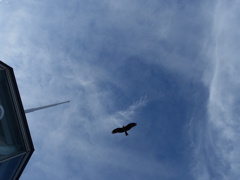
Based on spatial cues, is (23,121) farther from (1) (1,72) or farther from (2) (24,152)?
(1) (1,72)

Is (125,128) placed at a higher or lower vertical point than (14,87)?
lower

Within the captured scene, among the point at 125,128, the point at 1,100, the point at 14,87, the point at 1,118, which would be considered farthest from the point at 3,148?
the point at 125,128

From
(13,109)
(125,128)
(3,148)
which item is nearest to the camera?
(3,148)

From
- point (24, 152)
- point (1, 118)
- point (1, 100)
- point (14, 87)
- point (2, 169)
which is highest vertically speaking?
point (14, 87)

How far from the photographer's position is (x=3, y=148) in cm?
1980

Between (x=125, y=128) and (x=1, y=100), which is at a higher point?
(x=1, y=100)

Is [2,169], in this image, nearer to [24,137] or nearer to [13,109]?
[24,137]

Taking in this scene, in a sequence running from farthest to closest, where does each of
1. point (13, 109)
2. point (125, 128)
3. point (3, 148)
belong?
1. point (125, 128)
2. point (13, 109)
3. point (3, 148)

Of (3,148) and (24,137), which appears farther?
(24,137)

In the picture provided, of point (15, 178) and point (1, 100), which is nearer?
point (1, 100)

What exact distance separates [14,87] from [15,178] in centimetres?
932

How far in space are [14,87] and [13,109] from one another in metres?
2.21

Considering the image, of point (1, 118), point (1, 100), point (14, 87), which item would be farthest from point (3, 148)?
point (14, 87)

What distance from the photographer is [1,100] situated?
799 inches
